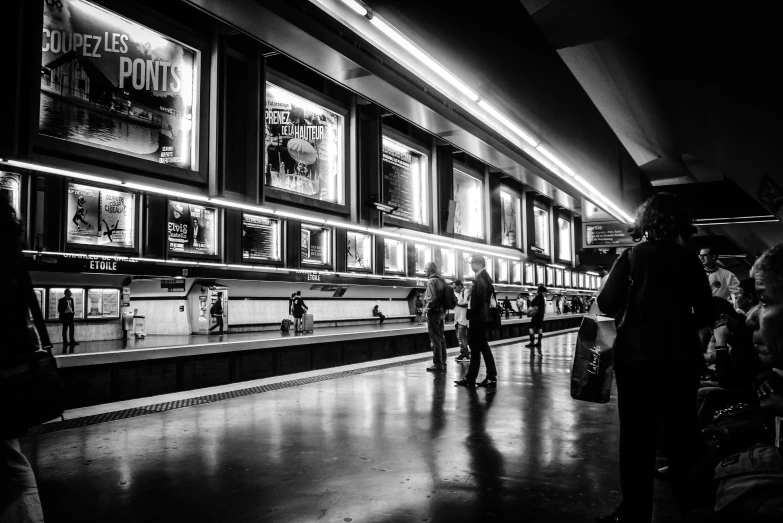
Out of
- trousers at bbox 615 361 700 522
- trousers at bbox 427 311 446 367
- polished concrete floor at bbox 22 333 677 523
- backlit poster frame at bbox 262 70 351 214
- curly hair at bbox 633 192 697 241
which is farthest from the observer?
backlit poster frame at bbox 262 70 351 214

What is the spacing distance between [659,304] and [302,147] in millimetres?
9355

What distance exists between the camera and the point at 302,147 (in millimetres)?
10688

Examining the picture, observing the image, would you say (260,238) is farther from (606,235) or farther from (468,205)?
(606,235)

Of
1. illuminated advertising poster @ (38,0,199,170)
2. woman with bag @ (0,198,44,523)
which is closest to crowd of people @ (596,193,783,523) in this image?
woman with bag @ (0,198,44,523)

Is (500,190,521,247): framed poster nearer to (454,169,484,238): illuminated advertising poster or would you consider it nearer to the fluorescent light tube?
(454,169,484,238): illuminated advertising poster

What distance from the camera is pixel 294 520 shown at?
2.42 meters

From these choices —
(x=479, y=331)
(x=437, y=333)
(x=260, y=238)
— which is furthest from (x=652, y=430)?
(x=260, y=238)

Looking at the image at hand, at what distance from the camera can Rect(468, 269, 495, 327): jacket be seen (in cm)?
641

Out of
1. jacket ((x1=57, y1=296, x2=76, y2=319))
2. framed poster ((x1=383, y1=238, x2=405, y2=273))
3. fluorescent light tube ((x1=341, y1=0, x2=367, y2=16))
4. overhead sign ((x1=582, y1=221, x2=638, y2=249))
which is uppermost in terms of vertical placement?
fluorescent light tube ((x1=341, y1=0, x2=367, y2=16))

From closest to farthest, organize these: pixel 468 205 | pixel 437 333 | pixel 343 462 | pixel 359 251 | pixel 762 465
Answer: pixel 762 465 → pixel 343 462 → pixel 437 333 → pixel 359 251 → pixel 468 205

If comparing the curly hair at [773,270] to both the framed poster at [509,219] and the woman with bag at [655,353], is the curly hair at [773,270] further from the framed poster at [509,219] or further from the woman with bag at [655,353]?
the framed poster at [509,219]

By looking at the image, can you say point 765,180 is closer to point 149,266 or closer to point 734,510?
point 734,510

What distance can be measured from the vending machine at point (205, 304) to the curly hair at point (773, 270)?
10.7 meters

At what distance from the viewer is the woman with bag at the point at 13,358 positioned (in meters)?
1.77
